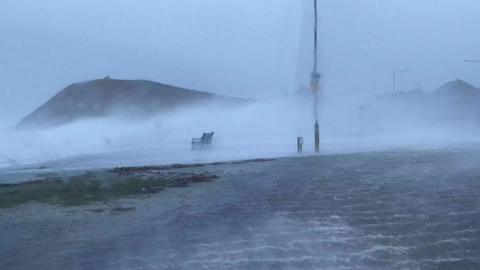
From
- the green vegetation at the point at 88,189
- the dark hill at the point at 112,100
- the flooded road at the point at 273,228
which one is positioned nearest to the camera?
the flooded road at the point at 273,228

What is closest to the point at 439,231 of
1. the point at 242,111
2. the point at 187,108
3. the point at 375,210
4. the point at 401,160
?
the point at 375,210

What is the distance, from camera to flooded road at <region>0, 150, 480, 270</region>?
8367 millimetres

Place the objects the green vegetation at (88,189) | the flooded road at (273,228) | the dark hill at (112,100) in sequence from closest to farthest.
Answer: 1. the flooded road at (273,228)
2. the green vegetation at (88,189)
3. the dark hill at (112,100)

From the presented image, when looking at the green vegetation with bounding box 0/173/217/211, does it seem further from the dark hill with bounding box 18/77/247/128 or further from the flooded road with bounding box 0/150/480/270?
the dark hill with bounding box 18/77/247/128

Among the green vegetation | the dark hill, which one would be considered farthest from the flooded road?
the dark hill

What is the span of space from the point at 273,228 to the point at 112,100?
75361mm

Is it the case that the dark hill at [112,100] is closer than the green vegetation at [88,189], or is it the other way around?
the green vegetation at [88,189]

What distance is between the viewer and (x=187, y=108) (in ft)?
246

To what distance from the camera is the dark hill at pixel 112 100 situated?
7662cm

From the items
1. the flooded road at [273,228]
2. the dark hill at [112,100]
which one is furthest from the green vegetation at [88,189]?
the dark hill at [112,100]

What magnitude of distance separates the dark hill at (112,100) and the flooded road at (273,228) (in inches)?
2220

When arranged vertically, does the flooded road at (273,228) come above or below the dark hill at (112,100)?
below

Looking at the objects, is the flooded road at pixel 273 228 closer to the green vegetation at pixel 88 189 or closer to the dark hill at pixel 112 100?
the green vegetation at pixel 88 189

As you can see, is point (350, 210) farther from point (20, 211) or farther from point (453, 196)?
point (20, 211)
